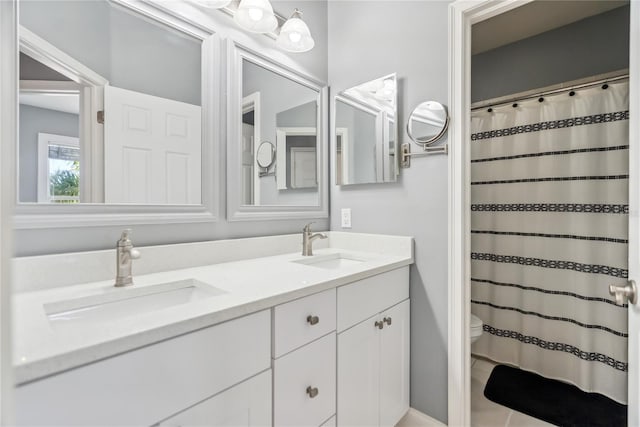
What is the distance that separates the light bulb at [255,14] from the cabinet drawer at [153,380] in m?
1.28

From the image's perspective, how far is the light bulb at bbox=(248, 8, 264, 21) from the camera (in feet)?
4.49

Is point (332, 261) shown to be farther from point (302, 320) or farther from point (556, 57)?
point (556, 57)

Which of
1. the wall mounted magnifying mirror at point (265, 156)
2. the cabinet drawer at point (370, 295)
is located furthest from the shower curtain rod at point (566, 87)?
the wall mounted magnifying mirror at point (265, 156)

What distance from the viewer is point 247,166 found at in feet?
4.92

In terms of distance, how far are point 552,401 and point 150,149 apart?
8.06 feet

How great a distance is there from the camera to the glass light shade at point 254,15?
136 cm

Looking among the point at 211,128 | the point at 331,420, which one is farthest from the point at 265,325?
the point at 211,128

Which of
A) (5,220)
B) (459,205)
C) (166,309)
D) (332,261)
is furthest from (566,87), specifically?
(5,220)

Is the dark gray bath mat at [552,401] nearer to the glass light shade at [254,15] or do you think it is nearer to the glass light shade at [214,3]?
the glass light shade at [254,15]

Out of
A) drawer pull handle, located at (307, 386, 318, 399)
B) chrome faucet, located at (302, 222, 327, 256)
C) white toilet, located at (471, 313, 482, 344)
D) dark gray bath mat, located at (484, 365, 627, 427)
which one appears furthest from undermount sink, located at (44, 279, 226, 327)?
dark gray bath mat, located at (484, 365, 627, 427)

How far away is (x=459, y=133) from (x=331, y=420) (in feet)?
4.23

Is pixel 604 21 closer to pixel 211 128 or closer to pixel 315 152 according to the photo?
pixel 315 152

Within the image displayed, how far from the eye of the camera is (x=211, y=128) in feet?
4.42

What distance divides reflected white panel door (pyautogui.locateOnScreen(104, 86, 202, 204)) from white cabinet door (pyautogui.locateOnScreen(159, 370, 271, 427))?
77cm
